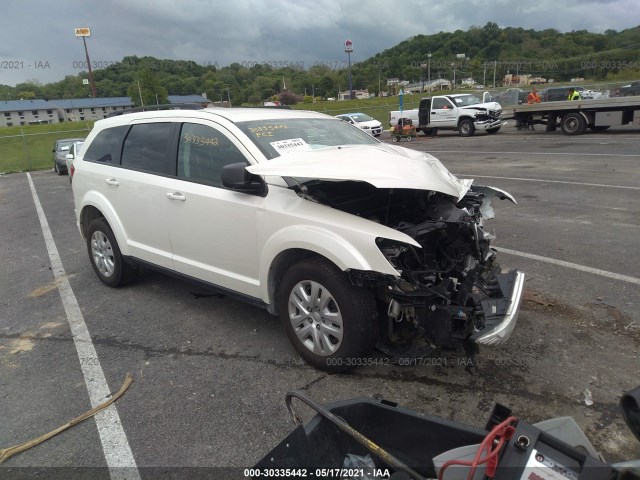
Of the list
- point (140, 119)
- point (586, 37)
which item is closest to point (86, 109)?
point (586, 37)

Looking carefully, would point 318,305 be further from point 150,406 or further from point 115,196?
point 115,196

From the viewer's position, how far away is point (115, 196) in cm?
482

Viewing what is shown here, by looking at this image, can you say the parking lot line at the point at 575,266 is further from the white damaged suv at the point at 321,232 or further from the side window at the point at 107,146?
the side window at the point at 107,146

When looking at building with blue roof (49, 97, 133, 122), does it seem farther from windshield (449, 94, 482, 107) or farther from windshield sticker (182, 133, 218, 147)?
windshield sticker (182, 133, 218, 147)

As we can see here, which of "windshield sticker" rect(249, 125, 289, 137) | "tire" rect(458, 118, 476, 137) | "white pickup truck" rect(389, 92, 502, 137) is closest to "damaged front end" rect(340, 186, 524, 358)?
"windshield sticker" rect(249, 125, 289, 137)

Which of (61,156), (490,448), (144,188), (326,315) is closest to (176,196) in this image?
→ (144,188)

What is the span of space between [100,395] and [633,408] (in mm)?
3135

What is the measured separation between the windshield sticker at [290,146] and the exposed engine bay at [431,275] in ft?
1.95

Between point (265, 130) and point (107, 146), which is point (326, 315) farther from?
point (107, 146)

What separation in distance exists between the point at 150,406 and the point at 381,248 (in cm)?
184

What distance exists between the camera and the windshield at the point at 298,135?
377cm

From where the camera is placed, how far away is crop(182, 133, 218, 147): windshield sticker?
3.91m

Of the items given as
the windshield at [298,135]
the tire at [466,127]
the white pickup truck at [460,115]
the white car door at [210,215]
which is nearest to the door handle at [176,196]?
the white car door at [210,215]

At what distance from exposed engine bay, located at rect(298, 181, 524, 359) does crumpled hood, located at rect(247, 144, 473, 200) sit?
168 millimetres
